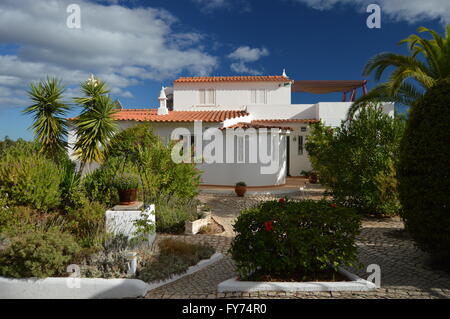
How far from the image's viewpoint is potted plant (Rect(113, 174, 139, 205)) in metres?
8.32

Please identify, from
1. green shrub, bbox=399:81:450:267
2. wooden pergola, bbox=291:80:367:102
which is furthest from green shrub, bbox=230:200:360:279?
wooden pergola, bbox=291:80:367:102

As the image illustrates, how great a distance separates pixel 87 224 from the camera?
27.1 ft

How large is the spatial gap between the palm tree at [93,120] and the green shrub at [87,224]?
10.5ft

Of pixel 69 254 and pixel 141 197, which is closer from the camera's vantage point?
pixel 69 254

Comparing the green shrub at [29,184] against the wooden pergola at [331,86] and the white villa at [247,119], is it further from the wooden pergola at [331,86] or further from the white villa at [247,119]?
the wooden pergola at [331,86]

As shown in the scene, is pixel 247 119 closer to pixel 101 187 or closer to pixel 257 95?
pixel 257 95

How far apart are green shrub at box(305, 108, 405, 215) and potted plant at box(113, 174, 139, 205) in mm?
7251

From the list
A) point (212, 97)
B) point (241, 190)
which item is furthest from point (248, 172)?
point (212, 97)

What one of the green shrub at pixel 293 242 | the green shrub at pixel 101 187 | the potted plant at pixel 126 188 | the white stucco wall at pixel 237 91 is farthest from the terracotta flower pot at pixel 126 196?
the white stucco wall at pixel 237 91

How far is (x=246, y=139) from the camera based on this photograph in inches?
709
